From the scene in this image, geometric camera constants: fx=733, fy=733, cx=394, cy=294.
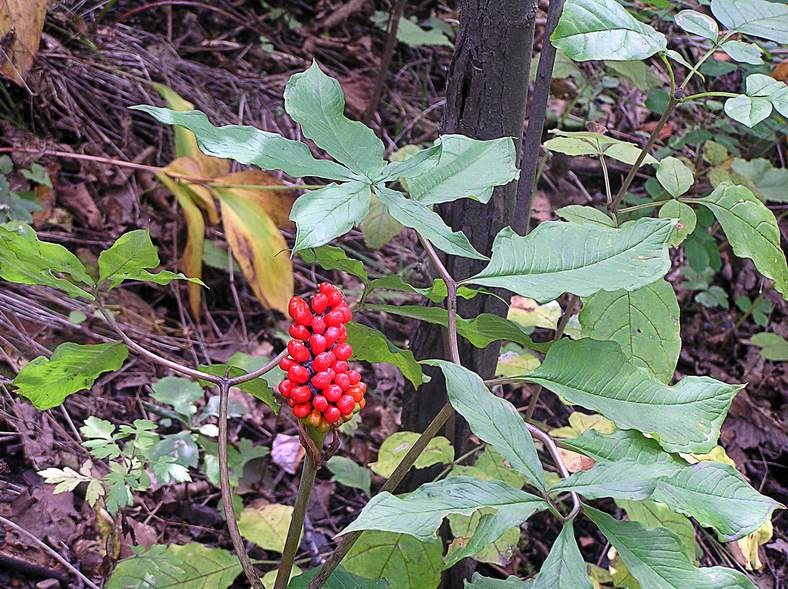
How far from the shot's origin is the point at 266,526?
5.22 feet

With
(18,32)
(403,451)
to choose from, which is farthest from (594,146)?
(18,32)

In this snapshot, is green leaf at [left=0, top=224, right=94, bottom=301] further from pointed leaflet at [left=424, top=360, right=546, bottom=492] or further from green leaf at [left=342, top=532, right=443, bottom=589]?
green leaf at [left=342, top=532, right=443, bottom=589]

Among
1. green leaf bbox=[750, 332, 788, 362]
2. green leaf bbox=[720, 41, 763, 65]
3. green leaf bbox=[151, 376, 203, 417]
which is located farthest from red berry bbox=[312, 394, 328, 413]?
green leaf bbox=[750, 332, 788, 362]

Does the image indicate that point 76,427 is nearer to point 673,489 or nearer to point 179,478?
point 179,478

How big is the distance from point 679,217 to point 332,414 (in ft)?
2.48

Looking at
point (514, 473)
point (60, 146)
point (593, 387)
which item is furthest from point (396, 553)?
point (60, 146)

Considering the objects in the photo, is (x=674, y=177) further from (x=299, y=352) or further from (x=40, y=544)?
(x=40, y=544)

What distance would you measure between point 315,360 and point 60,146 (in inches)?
80.9

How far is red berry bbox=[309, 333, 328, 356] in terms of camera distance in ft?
2.87

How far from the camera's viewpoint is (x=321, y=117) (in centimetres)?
98

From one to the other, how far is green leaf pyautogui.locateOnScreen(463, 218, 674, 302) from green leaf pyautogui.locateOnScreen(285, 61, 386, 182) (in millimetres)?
198

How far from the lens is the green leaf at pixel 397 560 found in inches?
53.0

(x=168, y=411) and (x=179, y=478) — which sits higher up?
(x=179, y=478)

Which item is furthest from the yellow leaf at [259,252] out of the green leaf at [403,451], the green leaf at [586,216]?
the green leaf at [586,216]
